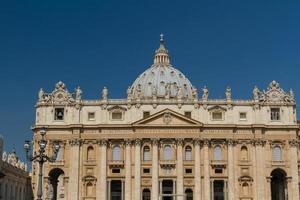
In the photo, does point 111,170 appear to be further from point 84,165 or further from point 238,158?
point 238,158

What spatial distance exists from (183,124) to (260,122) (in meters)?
10.1

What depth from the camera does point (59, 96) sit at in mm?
74000

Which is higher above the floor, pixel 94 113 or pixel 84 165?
pixel 94 113

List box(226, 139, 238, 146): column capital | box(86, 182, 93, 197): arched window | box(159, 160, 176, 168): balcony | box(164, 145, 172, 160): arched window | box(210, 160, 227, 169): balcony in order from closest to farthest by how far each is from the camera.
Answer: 1. box(159, 160, 176, 168): balcony
2. box(210, 160, 227, 169): balcony
3. box(86, 182, 93, 197): arched window
4. box(226, 139, 238, 146): column capital
5. box(164, 145, 172, 160): arched window

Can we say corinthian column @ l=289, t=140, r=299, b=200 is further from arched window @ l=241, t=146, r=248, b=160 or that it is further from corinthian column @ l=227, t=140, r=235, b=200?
corinthian column @ l=227, t=140, r=235, b=200

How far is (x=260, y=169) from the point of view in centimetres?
7038

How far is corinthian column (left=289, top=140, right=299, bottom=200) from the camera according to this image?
70.2m

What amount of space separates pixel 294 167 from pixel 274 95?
992cm

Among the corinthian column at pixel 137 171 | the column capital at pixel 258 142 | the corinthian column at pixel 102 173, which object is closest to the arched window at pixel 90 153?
the corinthian column at pixel 102 173

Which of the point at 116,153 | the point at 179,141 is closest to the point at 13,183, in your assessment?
the point at 116,153

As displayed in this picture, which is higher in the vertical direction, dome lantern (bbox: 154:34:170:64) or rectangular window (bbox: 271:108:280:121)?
dome lantern (bbox: 154:34:170:64)

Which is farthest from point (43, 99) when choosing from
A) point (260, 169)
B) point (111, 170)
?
point (260, 169)

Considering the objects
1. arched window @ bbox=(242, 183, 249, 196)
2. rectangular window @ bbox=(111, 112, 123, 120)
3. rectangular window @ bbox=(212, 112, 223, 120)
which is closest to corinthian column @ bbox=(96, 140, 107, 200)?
rectangular window @ bbox=(111, 112, 123, 120)

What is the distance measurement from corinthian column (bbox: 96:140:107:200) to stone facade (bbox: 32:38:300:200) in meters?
0.13
